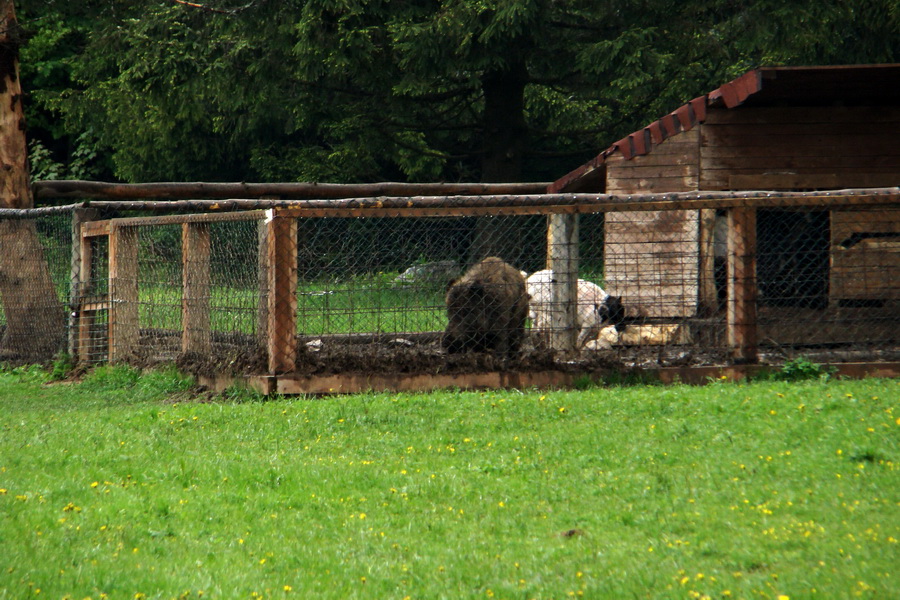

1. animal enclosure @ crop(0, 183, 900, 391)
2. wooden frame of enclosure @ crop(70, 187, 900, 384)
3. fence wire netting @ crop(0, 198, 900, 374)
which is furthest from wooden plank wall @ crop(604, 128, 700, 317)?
wooden frame of enclosure @ crop(70, 187, 900, 384)

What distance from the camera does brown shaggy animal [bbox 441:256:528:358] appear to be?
404 inches

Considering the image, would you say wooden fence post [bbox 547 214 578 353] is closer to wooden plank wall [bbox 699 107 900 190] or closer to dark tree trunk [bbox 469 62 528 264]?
wooden plank wall [bbox 699 107 900 190]

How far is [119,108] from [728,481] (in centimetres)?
2586

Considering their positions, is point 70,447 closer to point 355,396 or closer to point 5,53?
point 355,396

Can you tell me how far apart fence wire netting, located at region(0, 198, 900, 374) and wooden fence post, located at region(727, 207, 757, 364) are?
2cm

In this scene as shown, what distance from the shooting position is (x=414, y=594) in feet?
14.8

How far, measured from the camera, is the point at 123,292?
1134 cm

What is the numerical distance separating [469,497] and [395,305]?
13.4ft

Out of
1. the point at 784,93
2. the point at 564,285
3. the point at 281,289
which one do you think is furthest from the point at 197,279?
the point at 784,93

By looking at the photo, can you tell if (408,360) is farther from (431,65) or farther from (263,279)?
(431,65)

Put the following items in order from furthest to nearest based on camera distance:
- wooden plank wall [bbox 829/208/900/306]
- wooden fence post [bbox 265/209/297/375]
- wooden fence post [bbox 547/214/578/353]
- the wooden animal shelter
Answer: the wooden animal shelter < wooden plank wall [bbox 829/208/900/306] < wooden fence post [bbox 547/214/578/353] < wooden fence post [bbox 265/209/297/375]

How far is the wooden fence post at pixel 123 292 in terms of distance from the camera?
1128 cm

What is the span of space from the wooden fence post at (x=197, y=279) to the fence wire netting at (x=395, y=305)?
0.05 feet

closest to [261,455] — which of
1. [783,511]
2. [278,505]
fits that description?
[278,505]
